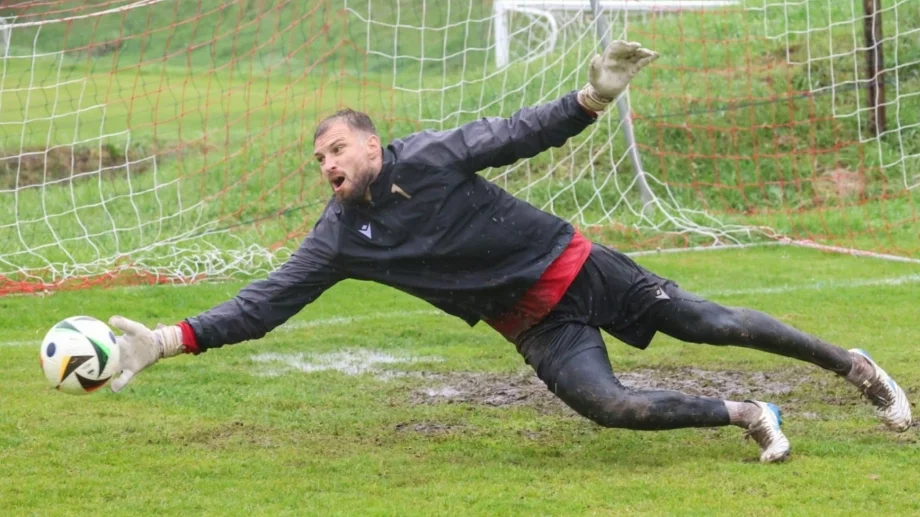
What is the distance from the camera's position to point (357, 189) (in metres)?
5.94

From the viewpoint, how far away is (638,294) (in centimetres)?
632

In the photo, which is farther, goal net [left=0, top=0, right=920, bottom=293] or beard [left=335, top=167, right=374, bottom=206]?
goal net [left=0, top=0, right=920, bottom=293]

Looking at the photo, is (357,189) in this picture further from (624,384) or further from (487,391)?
(624,384)

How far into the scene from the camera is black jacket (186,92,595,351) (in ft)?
19.6

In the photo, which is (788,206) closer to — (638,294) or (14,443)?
(638,294)

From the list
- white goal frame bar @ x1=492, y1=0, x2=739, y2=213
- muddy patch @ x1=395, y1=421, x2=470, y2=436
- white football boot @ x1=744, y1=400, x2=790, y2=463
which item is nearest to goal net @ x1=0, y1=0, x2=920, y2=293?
white goal frame bar @ x1=492, y1=0, x2=739, y2=213

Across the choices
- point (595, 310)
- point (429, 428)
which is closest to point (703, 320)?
point (595, 310)

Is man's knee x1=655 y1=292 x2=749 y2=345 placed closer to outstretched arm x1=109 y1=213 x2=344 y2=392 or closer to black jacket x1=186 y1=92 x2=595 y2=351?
black jacket x1=186 y1=92 x2=595 y2=351

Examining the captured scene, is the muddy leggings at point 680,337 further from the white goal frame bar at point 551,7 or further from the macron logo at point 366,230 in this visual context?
the white goal frame bar at point 551,7

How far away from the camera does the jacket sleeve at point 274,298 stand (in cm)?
595

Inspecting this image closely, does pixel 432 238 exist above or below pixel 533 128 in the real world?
below

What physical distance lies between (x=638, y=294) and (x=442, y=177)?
1.11 metres

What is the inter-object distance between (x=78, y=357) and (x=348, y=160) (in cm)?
144

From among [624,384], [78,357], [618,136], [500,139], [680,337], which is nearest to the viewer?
[78,357]
